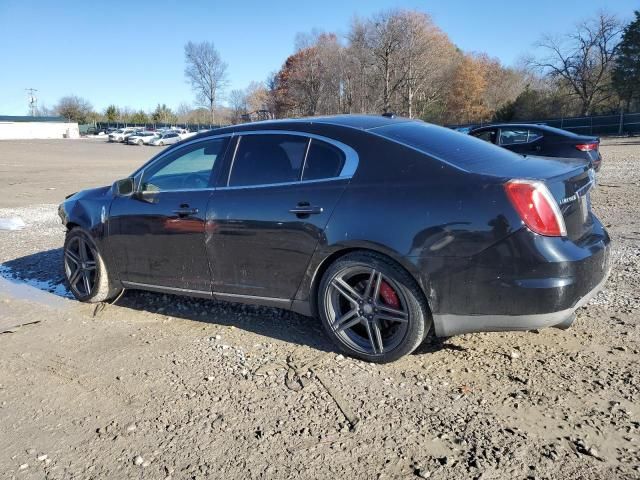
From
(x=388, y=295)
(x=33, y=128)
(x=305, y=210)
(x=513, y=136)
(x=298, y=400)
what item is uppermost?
(x=33, y=128)

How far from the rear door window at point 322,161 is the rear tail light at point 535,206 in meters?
1.15

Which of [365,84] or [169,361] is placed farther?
[365,84]

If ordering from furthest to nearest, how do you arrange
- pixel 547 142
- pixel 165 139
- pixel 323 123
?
pixel 165 139 < pixel 547 142 < pixel 323 123

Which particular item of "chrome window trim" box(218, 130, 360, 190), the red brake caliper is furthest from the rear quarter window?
the red brake caliper

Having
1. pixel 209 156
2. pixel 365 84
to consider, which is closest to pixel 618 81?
pixel 365 84

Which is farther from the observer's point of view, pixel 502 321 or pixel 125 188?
pixel 125 188

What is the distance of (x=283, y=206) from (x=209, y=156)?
3.19 feet

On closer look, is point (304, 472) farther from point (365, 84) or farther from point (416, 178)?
point (365, 84)

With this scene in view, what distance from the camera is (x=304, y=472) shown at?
2.57 m

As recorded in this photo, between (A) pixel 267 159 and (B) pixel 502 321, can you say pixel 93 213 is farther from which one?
(B) pixel 502 321

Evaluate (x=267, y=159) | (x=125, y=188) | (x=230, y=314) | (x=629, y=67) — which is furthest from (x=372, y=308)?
(x=629, y=67)

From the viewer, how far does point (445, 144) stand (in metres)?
3.75

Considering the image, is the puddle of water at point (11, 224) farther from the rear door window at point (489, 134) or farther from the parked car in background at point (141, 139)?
the parked car in background at point (141, 139)

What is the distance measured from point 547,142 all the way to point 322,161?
9536mm
